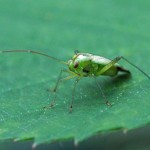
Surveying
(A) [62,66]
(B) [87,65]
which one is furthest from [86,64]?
(A) [62,66]

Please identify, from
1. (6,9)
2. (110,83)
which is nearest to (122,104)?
(110,83)

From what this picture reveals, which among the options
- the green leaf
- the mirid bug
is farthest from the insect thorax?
the green leaf

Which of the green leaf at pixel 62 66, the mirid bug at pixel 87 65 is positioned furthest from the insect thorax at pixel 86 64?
the green leaf at pixel 62 66

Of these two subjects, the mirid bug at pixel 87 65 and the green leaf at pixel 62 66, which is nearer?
the green leaf at pixel 62 66

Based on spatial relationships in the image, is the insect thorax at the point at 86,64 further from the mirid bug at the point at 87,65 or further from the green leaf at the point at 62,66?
the green leaf at the point at 62,66

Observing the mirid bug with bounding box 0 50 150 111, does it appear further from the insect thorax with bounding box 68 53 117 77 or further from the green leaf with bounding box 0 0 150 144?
the green leaf with bounding box 0 0 150 144

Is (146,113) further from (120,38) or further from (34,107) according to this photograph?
(120,38)
